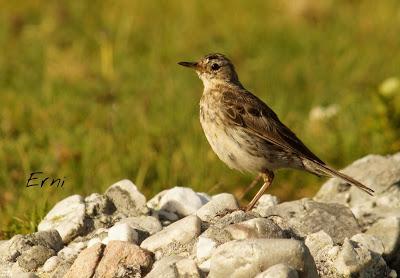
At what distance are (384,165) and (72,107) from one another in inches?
157

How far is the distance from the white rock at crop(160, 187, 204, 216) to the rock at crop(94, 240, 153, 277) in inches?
45.3

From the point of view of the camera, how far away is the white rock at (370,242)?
6090 millimetres

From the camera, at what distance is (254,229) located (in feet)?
18.1

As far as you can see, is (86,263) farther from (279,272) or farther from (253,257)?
(279,272)

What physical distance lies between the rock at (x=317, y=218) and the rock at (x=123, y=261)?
1.21 metres

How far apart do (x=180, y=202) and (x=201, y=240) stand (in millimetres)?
1220

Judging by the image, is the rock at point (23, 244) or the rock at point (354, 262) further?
the rock at point (23, 244)

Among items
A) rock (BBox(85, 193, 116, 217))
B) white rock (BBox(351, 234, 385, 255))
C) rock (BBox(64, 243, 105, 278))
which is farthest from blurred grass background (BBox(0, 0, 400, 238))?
white rock (BBox(351, 234, 385, 255))

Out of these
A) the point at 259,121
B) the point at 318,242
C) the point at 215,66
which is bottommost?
the point at 318,242

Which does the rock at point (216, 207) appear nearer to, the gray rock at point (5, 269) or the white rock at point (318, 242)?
the white rock at point (318, 242)

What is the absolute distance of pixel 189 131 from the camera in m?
9.66

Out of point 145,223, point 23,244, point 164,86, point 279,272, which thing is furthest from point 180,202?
point 164,86

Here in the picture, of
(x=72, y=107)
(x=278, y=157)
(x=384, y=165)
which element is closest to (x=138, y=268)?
(x=278, y=157)

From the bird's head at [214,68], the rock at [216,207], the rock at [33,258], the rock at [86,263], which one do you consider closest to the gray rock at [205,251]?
the rock at [86,263]
